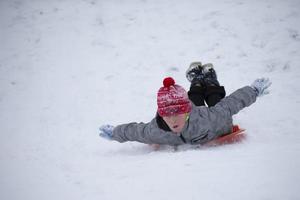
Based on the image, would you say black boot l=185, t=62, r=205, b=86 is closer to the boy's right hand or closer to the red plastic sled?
the red plastic sled

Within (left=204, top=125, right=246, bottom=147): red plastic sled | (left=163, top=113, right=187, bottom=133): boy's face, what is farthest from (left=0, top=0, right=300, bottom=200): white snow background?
(left=163, top=113, right=187, bottom=133): boy's face

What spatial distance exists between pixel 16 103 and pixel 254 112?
3288 millimetres

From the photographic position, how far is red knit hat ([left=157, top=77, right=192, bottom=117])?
2.76 metres

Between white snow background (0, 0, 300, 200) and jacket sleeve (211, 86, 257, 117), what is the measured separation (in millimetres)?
306

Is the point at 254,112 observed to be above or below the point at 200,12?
below

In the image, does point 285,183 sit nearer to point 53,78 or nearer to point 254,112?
point 254,112

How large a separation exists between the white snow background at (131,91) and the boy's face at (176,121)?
0.23 metres

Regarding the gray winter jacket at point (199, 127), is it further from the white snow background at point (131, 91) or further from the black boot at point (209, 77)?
the black boot at point (209, 77)

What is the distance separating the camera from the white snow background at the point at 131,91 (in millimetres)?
2125

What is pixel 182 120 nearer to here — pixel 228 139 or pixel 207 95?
pixel 228 139

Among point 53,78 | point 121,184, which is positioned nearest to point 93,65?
point 53,78

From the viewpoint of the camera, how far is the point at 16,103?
188 inches

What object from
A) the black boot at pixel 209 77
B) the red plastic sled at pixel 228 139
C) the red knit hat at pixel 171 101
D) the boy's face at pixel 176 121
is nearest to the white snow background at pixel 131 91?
the red plastic sled at pixel 228 139

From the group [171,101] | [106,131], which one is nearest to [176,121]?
[171,101]
